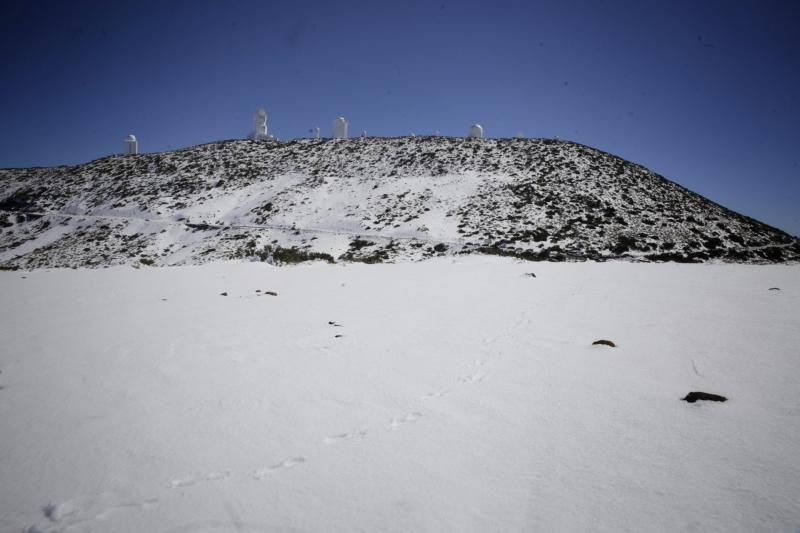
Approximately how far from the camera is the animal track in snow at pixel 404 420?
9.46 feet

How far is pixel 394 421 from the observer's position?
9.71 ft

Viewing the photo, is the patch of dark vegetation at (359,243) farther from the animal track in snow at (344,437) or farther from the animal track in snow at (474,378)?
the animal track in snow at (344,437)

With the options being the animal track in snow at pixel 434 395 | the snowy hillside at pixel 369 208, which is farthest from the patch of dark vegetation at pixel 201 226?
the animal track in snow at pixel 434 395

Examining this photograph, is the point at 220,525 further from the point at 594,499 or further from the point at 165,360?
the point at 165,360

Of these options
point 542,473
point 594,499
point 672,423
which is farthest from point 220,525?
point 672,423

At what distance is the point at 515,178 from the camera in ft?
110

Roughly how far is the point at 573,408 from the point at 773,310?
21.1 ft

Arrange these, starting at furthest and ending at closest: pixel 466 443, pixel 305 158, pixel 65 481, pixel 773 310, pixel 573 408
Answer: pixel 305 158, pixel 773 310, pixel 573 408, pixel 466 443, pixel 65 481

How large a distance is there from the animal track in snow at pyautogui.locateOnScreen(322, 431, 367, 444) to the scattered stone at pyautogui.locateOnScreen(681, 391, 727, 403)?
291 centimetres

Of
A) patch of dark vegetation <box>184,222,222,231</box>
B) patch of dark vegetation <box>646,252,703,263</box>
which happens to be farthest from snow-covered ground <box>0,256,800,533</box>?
patch of dark vegetation <box>184,222,222,231</box>

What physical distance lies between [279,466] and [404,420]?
1017 mm

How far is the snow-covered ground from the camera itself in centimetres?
204

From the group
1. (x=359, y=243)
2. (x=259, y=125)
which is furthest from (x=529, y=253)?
(x=259, y=125)

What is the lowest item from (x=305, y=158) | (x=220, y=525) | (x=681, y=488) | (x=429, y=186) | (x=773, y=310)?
(x=220, y=525)
